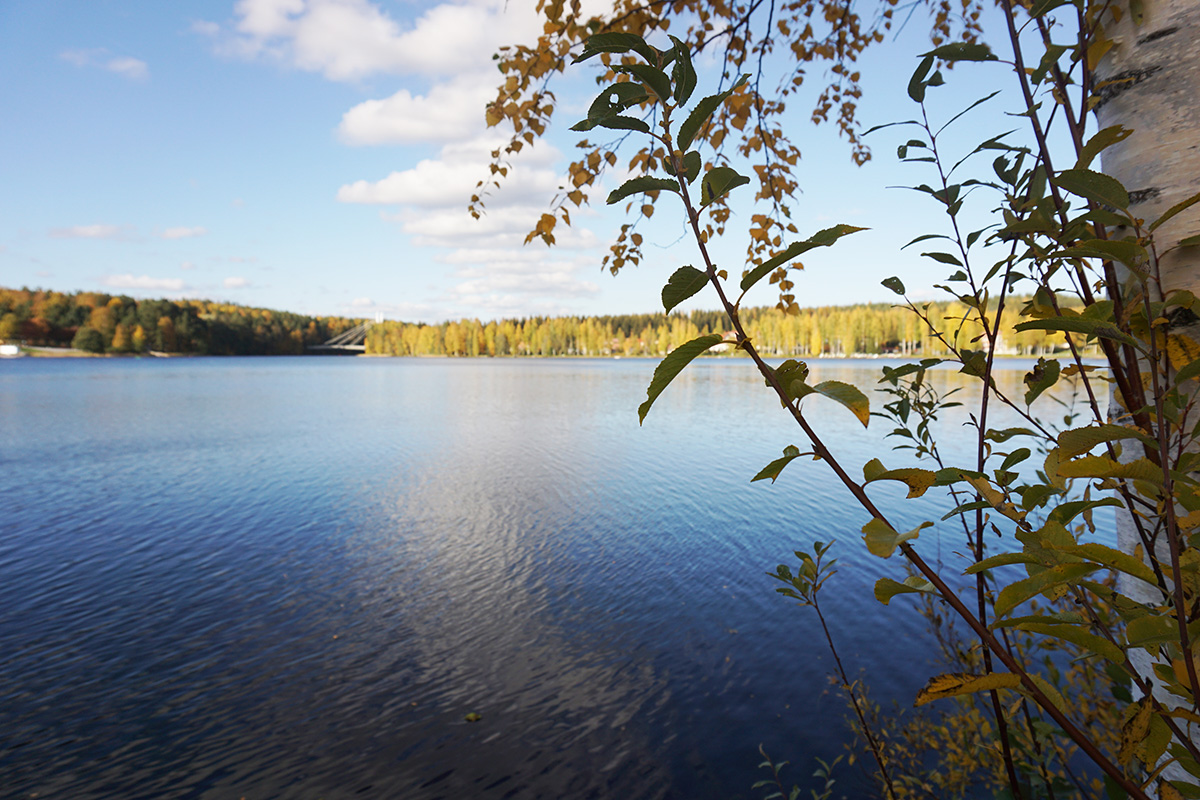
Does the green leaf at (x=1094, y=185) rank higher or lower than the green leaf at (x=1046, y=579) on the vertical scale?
higher

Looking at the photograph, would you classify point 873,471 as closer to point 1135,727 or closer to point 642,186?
point 1135,727

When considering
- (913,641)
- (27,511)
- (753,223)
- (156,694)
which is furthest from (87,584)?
(913,641)

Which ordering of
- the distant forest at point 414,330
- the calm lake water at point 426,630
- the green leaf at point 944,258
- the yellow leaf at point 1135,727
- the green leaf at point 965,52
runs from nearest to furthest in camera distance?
the yellow leaf at point 1135,727, the green leaf at point 965,52, the green leaf at point 944,258, the calm lake water at point 426,630, the distant forest at point 414,330

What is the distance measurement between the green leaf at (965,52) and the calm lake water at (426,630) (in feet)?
14.8

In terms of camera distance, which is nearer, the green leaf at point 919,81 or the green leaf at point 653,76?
the green leaf at point 653,76

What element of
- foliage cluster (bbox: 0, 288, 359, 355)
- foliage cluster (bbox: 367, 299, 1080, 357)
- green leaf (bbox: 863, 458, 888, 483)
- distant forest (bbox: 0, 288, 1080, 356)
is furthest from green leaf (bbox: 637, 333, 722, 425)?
foliage cluster (bbox: 0, 288, 359, 355)

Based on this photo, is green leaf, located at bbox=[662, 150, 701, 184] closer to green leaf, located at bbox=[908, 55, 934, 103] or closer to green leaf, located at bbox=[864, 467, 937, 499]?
green leaf, located at bbox=[864, 467, 937, 499]

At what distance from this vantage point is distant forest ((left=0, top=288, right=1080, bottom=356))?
255ft

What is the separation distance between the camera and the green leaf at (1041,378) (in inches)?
40.4

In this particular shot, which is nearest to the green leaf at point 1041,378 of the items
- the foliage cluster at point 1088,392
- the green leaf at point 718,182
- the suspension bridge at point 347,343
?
the foliage cluster at point 1088,392

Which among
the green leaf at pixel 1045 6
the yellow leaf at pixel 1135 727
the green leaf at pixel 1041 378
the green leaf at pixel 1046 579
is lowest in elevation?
the yellow leaf at pixel 1135 727

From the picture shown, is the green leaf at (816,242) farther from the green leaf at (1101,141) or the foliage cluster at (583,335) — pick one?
the foliage cluster at (583,335)

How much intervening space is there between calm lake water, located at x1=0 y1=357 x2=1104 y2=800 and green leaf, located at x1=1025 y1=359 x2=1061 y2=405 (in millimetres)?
3987

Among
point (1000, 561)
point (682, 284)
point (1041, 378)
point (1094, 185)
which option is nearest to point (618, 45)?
point (682, 284)
